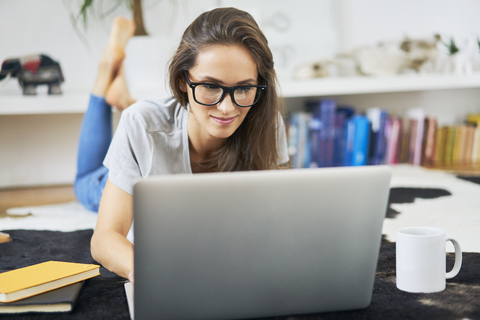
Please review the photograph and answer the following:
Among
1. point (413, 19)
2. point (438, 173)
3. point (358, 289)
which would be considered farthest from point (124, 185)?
point (413, 19)

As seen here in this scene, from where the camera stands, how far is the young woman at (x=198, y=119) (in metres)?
0.98

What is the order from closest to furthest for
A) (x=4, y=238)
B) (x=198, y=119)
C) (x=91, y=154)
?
1. (x=198, y=119)
2. (x=4, y=238)
3. (x=91, y=154)

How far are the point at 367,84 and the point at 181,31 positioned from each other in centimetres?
106

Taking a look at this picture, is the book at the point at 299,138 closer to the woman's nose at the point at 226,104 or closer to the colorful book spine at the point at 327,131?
→ the colorful book spine at the point at 327,131

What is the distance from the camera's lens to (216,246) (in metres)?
0.58

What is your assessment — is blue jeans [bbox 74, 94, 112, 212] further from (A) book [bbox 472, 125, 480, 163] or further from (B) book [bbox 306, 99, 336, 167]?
(A) book [bbox 472, 125, 480, 163]

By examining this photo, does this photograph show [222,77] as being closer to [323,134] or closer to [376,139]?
[323,134]

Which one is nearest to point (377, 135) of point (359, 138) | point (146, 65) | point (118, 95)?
point (359, 138)

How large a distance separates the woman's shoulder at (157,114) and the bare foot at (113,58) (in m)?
0.77

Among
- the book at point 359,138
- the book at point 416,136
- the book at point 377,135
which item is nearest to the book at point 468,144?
the book at point 416,136

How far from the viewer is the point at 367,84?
98.7 inches

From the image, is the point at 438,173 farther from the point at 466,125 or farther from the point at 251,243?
the point at 251,243

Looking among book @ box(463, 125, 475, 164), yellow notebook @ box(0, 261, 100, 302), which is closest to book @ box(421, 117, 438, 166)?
book @ box(463, 125, 475, 164)

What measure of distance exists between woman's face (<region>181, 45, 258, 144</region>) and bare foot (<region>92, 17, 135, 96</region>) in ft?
3.08
